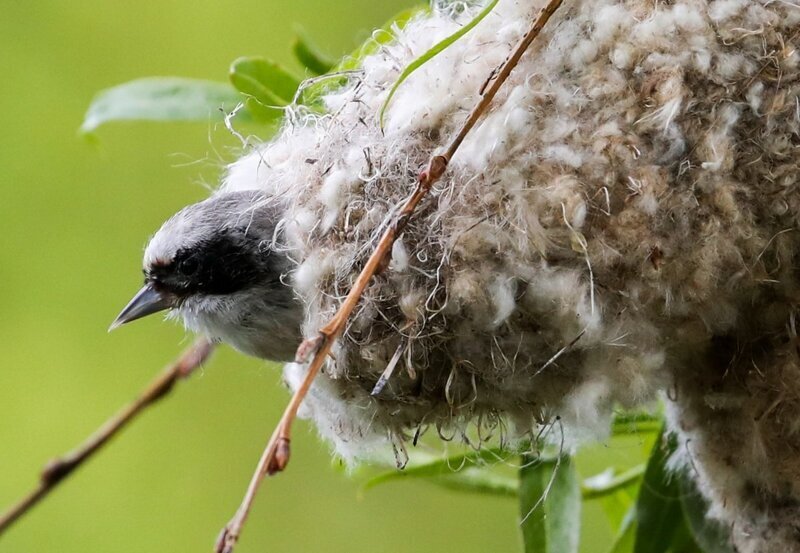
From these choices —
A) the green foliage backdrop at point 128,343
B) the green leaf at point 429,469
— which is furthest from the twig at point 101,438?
the green foliage backdrop at point 128,343

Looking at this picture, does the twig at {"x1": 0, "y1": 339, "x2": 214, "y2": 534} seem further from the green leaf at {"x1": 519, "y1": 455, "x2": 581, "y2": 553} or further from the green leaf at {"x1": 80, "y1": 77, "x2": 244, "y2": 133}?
the green leaf at {"x1": 519, "y1": 455, "x2": 581, "y2": 553}

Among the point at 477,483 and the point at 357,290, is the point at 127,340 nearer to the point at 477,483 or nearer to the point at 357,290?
the point at 477,483

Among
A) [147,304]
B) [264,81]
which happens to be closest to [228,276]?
[147,304]

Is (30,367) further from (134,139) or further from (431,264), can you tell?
(431,264)

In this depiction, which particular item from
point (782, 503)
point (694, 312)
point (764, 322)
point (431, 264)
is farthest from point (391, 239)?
point (782, 503)

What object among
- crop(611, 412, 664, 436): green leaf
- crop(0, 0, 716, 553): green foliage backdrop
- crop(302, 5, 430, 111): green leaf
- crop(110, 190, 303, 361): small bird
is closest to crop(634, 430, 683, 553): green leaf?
crop(611, 412, 664, 436): green leaf

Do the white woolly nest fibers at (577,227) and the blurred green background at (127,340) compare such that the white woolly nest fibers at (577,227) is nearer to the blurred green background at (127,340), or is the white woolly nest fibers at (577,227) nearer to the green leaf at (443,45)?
the green leaf at (443,45)
